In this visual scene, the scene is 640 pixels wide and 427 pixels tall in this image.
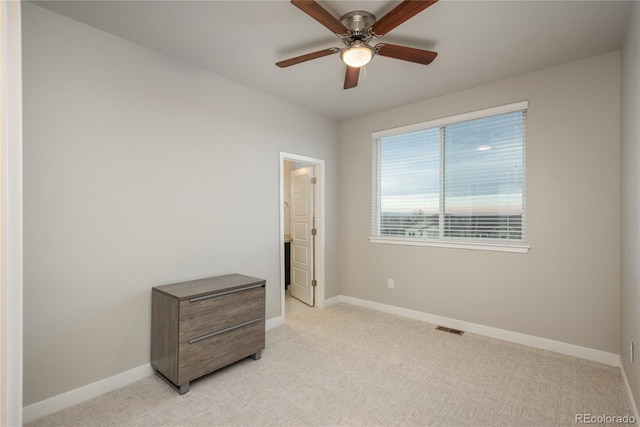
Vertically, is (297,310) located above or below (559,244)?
below

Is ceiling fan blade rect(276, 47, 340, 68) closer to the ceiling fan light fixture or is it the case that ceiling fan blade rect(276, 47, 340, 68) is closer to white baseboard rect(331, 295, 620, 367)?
the ceiling fan light fixture

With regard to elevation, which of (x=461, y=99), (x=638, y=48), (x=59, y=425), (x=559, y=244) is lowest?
(x=59, y=425)

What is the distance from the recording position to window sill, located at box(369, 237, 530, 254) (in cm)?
→ 309

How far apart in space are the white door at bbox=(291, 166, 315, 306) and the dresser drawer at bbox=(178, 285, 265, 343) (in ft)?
5.51

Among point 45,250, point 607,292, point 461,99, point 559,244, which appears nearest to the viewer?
point 45,250

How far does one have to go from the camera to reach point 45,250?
2.03 m

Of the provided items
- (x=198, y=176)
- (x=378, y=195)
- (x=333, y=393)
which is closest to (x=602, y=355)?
(x=333, y=393)

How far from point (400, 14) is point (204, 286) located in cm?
240

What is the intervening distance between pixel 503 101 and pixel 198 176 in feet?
10.2

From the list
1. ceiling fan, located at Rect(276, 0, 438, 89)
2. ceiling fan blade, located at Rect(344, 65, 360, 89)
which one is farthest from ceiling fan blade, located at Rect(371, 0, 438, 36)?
ceiling fan blade, located at Rect(344, 65, 360, 89)

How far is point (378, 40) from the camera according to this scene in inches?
96.0

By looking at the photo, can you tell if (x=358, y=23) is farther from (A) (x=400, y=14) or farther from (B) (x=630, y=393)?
(B) (x=630, y=393)

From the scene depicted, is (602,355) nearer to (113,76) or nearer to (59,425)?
(59,425)

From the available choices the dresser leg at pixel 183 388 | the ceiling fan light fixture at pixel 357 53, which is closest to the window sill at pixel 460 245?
the ceiling fan light fixture at pixel 357 53
